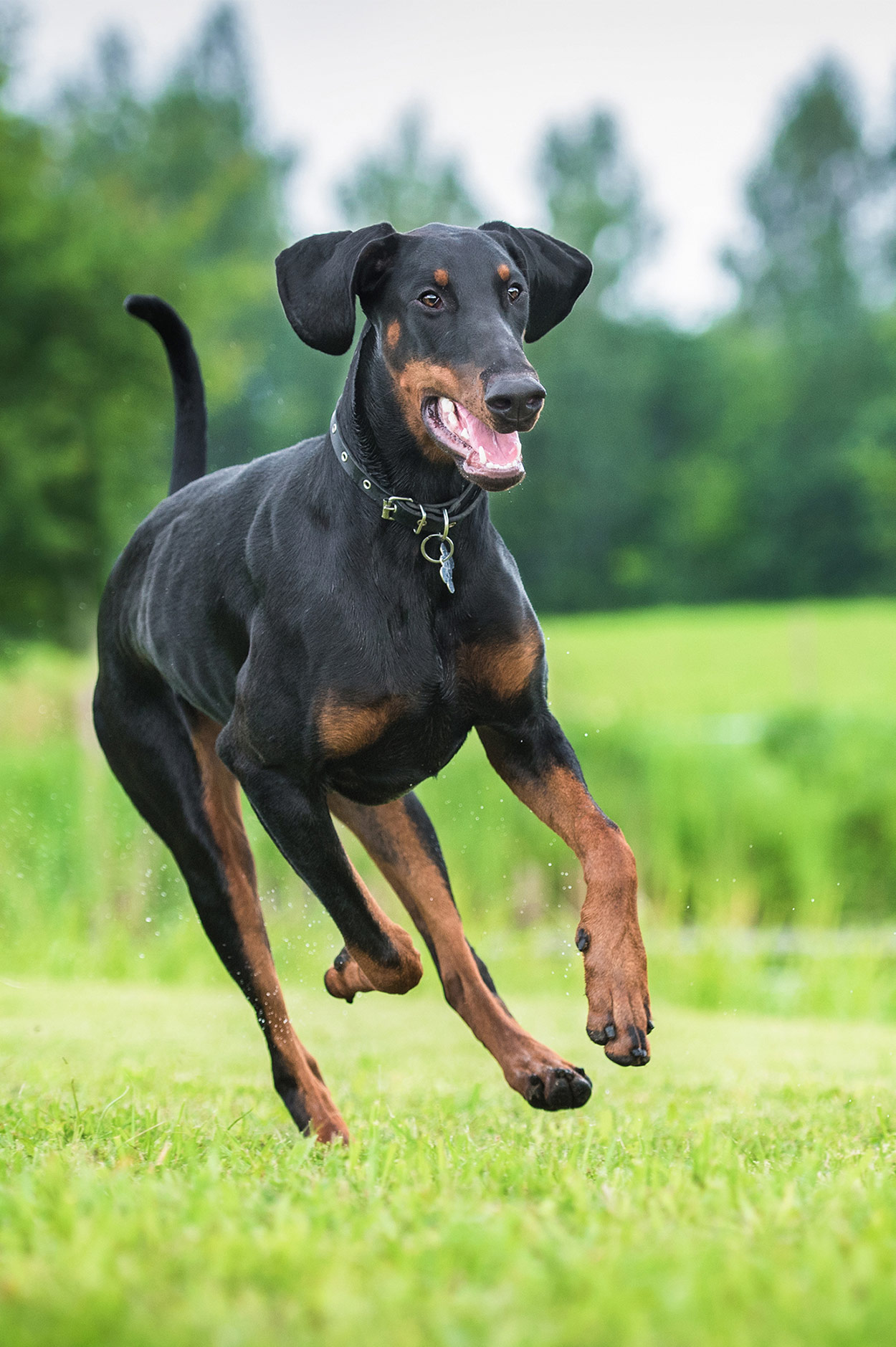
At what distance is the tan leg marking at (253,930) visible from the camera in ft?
12.2

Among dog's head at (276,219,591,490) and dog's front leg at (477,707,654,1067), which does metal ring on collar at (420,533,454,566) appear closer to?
dog's head at (276,219,591,490)

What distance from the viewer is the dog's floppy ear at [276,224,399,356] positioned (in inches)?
134

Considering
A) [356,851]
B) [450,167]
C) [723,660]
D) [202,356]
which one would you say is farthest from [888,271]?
[356,851]

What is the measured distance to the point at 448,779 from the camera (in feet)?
34.7

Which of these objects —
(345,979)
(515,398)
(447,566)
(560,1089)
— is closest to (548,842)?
(345,979)

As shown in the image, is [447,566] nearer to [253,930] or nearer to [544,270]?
[544,270]

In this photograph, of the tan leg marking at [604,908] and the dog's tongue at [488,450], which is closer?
the tan leg marking at [604,908]

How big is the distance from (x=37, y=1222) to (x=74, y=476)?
875cm

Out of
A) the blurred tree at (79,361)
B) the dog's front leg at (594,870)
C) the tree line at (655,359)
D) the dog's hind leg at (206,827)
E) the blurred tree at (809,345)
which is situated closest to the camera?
the dog's front leg at (594,870)

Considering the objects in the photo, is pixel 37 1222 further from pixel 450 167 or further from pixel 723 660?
pixel 450 167

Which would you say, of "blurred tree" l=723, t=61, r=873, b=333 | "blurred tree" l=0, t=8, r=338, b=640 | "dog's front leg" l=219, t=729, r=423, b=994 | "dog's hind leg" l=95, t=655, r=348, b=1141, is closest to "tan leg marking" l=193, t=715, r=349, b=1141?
"dog's hind leg" l=95, t=655, r=348, b=1141

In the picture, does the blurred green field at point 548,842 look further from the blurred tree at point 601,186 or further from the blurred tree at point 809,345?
the blurred tree at point 601,186

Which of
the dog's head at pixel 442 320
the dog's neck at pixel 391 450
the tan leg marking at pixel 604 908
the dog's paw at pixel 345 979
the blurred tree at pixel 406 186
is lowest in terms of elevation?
the dog's paw at pixel 345 979

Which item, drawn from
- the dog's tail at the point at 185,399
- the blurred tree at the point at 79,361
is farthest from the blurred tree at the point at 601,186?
the dog's tail at the point at 185,399
